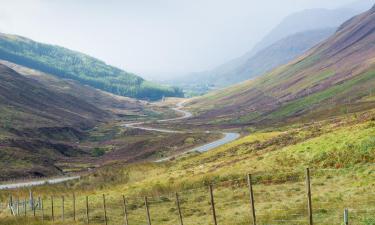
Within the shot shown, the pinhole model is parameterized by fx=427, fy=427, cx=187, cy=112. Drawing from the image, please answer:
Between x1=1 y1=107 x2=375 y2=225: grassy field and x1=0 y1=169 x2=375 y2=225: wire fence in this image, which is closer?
x1=0 y1=169 x2=375 y2=225: wire fence

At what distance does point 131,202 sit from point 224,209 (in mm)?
17156

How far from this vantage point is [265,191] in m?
47.2

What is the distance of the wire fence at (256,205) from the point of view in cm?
2977

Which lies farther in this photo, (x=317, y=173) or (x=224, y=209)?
(x=317, y=173)

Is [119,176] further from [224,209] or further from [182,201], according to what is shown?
[224,209]

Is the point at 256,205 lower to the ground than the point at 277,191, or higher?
lower

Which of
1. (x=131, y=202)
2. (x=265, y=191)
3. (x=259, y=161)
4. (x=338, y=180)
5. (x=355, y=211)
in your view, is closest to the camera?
(x=355, y=211)

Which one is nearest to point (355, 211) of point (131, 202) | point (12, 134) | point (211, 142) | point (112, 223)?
point (112, 223)

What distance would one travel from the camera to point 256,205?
39688 mm

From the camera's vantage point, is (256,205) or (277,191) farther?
(277,191)

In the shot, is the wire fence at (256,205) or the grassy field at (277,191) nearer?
the wire fence at (256,205)

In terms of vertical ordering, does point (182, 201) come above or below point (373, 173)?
below

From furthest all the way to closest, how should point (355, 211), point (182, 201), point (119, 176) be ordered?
point (119, 176)
point (182, 201)
point (355, 211)

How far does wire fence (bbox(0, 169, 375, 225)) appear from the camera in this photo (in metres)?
29.8
